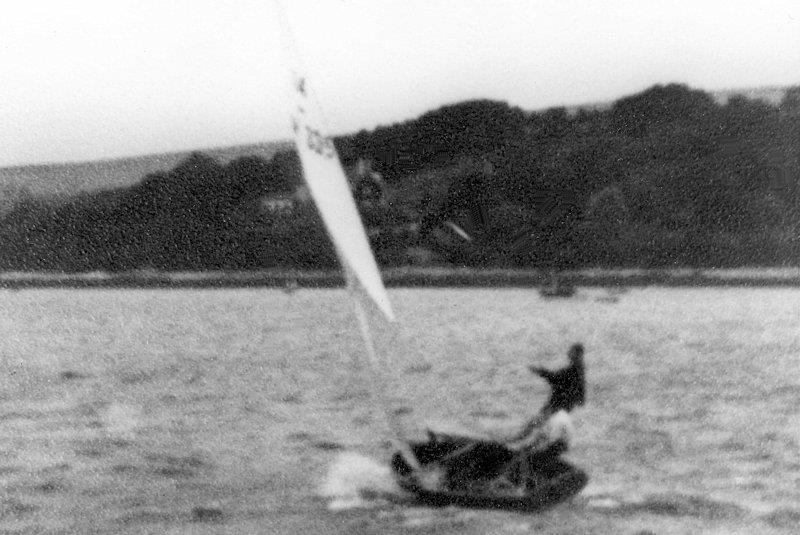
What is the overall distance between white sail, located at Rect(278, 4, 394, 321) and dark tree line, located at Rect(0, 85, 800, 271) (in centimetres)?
93

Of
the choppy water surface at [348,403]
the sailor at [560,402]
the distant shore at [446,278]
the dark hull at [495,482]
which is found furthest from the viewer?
the distant shore at [446,278]

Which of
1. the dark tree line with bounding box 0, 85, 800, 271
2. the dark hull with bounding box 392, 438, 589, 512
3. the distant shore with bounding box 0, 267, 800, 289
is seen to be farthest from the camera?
the distant shore with bounding box 0, 267, 800, 289

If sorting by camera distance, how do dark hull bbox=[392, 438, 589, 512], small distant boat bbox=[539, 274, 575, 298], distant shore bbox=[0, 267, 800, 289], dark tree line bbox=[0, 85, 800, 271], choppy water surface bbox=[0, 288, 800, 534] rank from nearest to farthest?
dark hull bbox=[392, 438, 589, 512]
choppy water surface bbox=[0, 288, 800, 534]
dark tree line bbox=[0, 85, 800, 271]
distant shore bbox=[0, 267, 800, 289]
small distant boat bbox=[539, 274, 575, 298]

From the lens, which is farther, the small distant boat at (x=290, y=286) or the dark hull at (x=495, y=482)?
the small distant boat at (x=290, y=286)

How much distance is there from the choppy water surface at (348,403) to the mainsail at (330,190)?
70 centimetres

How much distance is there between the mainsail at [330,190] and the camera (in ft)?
8.63

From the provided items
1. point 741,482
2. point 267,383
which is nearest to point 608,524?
point 741,482

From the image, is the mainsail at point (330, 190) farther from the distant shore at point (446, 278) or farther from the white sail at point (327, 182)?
Answer: the distant shore at point (446, 278)

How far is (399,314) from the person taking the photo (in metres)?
5.32

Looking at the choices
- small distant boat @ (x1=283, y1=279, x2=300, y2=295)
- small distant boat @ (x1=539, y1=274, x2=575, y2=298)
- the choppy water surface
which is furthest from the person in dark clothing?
small distant boat @ (x1=283, y1=279, x2=300, y2=295)

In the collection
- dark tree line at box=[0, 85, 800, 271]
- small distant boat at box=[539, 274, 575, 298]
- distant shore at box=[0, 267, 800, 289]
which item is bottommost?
small distant boat at box=[539, 274, 575, 298]

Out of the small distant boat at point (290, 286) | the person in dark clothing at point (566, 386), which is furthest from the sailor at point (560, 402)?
the small distant boat at point (290, 286)

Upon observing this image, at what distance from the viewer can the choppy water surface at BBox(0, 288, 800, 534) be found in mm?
2854

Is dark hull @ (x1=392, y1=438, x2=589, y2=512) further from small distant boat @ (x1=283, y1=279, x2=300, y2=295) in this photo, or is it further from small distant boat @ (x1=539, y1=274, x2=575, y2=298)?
small distant boat @ (x1=539, y1=274, x2=575, y2=298)
